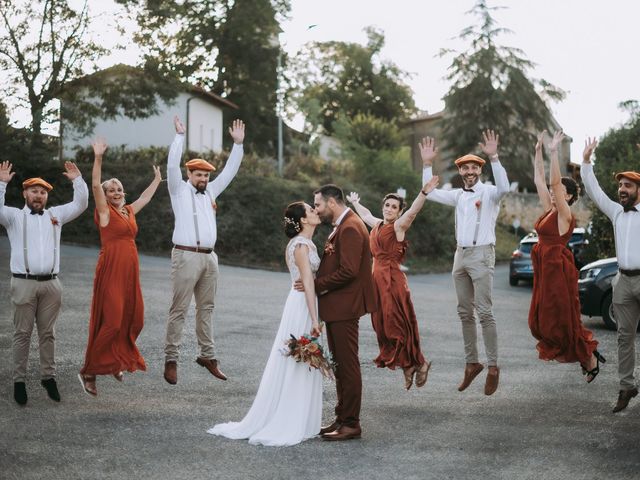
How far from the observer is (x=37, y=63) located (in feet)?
112

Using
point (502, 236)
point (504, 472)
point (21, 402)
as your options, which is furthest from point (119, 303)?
point (502, 236)

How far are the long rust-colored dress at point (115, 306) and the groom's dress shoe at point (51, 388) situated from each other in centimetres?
34

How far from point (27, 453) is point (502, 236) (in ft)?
149

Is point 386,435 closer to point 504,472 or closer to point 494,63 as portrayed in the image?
point 504,472

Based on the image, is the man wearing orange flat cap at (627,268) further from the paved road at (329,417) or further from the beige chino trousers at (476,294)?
the beige chino trousers at (476,294)

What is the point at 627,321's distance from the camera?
30.8ft

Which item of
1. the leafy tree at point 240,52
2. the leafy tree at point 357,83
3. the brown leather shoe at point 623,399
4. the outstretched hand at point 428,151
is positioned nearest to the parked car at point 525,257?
the outstretched hand at point 428,151

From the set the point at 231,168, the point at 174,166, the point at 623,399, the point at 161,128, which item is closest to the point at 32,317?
the point at 174,166

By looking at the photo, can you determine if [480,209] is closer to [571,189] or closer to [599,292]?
[571,189]

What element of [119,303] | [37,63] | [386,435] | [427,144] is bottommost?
[386,435]

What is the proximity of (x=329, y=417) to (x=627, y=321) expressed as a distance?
10.7 ft

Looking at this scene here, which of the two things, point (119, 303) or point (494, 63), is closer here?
point (119, 303)

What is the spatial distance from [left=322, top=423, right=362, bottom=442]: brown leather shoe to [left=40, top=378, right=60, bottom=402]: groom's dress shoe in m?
3.03

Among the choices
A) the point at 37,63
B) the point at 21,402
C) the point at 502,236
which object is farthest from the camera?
the point at 502,236
